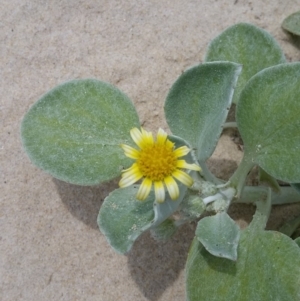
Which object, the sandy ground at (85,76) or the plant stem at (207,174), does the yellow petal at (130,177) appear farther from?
the sandy ground at (85,76)

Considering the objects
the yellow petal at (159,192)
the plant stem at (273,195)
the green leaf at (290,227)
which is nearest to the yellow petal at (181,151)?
the yellow petal at (159,192)

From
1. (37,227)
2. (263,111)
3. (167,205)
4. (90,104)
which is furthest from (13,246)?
(263,111)

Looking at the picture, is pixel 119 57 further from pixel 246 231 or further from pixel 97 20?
pixel 246 231

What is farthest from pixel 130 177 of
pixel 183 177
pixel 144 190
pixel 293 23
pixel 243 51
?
pixel 293 23

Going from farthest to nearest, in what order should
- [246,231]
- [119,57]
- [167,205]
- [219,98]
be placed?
1. [119,57]
2. [246,231]
3. [219,98]
4. [167,205]

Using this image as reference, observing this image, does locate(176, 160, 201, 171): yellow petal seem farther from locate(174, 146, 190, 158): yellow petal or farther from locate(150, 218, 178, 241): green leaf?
locate(150, 218, 178, 241): green leaf

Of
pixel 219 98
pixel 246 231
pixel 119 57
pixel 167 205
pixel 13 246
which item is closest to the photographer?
pixel 167 205

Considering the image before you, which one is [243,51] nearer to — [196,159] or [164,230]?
[196,159]

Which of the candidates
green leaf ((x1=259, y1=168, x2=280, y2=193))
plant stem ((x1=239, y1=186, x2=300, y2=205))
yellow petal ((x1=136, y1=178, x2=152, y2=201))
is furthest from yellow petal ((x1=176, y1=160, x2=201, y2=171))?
green leaf ((x1=259, y1=168, x2=280, y2=193))

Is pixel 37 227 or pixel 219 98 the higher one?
pixel 219 98
